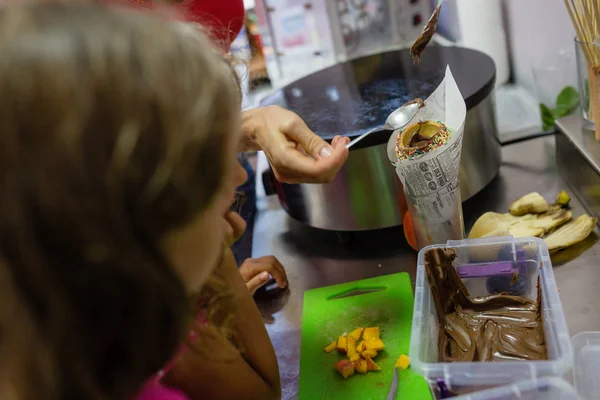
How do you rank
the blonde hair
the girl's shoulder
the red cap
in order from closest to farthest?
1. the blonde hair
2. the girl's shoulder
3. the red cap

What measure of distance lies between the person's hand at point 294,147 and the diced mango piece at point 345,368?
259 mm

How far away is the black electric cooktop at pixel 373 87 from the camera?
36.2 inches

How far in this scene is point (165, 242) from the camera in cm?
40

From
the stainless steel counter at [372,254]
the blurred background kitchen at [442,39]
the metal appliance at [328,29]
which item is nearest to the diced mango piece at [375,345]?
the stainless steel counter at [372,254]

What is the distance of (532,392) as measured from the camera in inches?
20.5

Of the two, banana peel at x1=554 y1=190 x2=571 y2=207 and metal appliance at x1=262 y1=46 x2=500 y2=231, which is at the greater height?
metal appliance at x1=262 y1=46 x2=500 y2=231

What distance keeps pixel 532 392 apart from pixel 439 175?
Result: 310 mm

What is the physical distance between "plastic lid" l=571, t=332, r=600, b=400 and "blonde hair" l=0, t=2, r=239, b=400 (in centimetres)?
46

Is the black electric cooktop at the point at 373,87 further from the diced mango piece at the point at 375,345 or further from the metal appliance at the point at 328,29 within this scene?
the metal appliance at the point at 328,29

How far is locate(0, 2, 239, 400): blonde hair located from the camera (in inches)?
13.0

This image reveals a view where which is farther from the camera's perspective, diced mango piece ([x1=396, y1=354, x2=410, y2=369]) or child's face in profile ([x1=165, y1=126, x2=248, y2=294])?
diced mango piece ([x1=396, y1=354, x2=410, y2=369])

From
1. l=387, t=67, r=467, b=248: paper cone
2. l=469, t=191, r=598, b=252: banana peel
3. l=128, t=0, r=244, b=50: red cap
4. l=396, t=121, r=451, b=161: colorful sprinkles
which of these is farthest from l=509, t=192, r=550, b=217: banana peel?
l=128, t=0, r=244, b=50: red cap

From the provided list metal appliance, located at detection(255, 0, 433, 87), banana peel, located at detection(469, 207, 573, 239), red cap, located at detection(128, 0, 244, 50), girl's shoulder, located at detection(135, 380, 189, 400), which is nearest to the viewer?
→ girl's shoulder, located at detection(135, 380, 189, 400)

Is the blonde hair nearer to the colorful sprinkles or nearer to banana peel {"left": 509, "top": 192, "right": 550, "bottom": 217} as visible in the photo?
the colorful sprinkles
